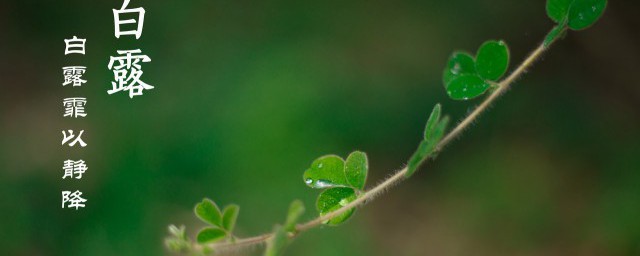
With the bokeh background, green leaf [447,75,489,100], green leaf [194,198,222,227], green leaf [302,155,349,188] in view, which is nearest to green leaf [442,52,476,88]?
green leaf [447,75,489,100]

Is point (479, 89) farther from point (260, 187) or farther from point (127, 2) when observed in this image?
point (127, 2)

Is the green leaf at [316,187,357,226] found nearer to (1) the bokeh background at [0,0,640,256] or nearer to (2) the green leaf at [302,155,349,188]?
(2) the green leaf at [302,155,349,188]

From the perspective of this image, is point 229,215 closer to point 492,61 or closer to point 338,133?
point 492,61

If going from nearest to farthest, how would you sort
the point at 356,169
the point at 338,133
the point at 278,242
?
1. the point at 278,242
2. the point at 356,169
3. the point at 338,133

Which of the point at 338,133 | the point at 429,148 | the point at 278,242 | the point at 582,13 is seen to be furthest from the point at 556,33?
the point at 338,133

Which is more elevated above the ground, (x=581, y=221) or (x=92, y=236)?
(x=92, y=236)

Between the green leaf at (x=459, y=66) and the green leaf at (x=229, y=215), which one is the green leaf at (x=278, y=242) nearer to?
the green leaf at (x=229, y=215)

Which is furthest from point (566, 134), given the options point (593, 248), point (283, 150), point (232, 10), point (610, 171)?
point (232, 10)
